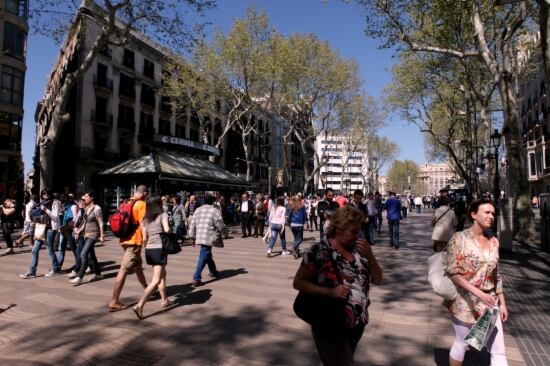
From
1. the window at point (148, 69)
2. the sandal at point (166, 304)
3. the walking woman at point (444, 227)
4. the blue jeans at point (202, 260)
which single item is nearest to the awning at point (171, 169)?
the blue jeans at point (202, 260)

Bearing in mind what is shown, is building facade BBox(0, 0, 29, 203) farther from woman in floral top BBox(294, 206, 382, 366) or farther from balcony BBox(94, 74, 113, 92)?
woman in floral top BBox(294, 206, 382, 366)

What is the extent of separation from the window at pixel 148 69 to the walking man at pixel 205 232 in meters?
33.8

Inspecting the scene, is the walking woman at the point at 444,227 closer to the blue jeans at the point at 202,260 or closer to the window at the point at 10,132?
the blue jeans at the point at 202,260

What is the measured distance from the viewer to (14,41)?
24906 millimetres

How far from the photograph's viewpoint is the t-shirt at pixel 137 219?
18.5ft

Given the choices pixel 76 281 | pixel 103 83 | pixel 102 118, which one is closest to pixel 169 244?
pixel 76 281

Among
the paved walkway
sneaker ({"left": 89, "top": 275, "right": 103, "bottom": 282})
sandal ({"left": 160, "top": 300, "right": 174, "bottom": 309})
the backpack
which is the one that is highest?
the backpack

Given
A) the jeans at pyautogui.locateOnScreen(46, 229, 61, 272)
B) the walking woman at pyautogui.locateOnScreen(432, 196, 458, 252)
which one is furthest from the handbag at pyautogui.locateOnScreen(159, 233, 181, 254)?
the walking woman at pyautogui.locateOnScreen(432, 196, 458, 252)

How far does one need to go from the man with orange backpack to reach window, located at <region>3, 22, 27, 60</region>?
963 inches

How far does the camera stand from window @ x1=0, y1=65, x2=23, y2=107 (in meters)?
24.4

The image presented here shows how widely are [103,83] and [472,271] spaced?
34.9 metres

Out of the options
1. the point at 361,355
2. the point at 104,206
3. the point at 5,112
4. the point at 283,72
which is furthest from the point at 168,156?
the point at 361,355

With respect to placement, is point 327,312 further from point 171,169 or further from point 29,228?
point 171,169

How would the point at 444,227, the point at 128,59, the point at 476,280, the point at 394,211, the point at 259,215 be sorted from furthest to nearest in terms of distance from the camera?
the point at 128,59 → the point at 259,215 → the point at 394,211 → the point at 444,227 → the point at 476,280
